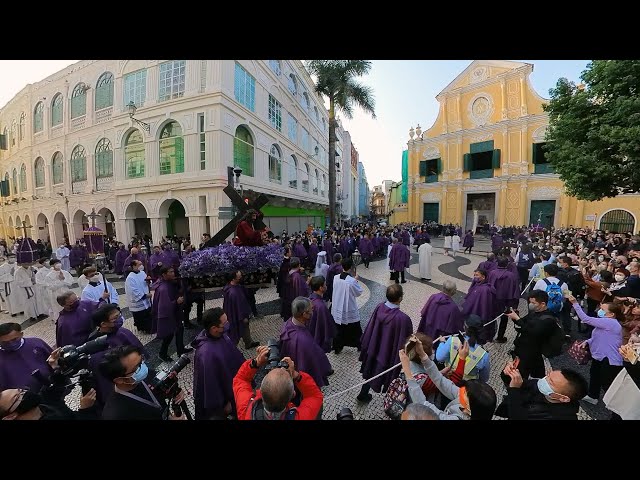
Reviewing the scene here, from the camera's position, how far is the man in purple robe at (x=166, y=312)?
4.66 meters

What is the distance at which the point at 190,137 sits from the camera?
1422 centimetres

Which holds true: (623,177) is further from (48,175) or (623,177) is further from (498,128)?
(48,175)

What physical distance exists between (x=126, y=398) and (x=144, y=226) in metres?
18.9

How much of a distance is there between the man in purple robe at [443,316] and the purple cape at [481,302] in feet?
3.58

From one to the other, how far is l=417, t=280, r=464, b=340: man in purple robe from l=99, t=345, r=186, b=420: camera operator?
331 cm

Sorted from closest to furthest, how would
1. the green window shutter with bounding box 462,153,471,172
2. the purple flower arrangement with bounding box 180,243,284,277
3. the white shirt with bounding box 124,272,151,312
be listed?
the purple flower arrangement with bounding box 180,243,284,277, the white shirt with bounding box 124,272,151,312, the green window shutter with bounding box 462,153,471,172

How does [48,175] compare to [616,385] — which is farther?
[48,175]

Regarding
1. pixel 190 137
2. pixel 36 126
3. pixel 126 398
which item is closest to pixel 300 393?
pixel 126 398

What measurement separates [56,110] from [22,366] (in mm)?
25036

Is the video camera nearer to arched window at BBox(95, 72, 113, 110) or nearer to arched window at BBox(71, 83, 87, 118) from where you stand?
arched window at BBox(95, 72, 113, 110)

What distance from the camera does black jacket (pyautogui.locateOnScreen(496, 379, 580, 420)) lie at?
6.12 ft

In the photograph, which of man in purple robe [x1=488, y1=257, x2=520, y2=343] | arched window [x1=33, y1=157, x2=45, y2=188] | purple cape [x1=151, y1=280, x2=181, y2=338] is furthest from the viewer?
arched window [x1=33, y1=157, x2=45, y2=188]

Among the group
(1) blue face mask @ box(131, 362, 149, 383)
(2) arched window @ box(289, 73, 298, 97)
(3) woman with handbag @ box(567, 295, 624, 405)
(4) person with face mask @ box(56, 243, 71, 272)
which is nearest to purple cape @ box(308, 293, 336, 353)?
→ (1) blue face mask @ box(131, 362, 149, 383)

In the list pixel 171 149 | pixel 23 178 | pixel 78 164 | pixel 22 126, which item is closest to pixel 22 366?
pixel 171 149
